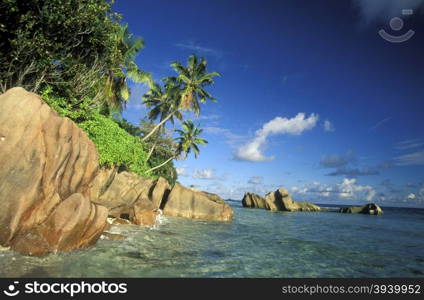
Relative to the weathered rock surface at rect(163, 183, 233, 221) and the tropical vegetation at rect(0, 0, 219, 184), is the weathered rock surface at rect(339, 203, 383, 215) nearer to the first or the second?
the weathered rock surface at rect(163, 183, 233, 221)

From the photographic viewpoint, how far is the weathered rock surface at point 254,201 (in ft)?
181

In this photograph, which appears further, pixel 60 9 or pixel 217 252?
pixel 60 9

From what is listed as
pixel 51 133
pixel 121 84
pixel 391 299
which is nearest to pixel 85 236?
pixel 51 133

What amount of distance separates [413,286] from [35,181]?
9.55 meters

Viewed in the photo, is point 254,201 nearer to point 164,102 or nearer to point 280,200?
point 280,200

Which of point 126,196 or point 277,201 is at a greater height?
point 126,196

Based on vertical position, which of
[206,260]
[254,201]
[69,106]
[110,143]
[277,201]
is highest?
[69,106]

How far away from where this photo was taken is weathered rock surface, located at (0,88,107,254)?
7246 millimetres

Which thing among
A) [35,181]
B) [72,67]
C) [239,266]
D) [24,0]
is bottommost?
[239,266]

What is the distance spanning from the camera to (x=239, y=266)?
8.65m

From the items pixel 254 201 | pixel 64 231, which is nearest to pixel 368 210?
pixel 254 201

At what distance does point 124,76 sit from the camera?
2777 centimetres

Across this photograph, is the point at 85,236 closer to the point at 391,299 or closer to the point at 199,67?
the point at 391,299

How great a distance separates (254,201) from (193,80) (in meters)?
32.6
